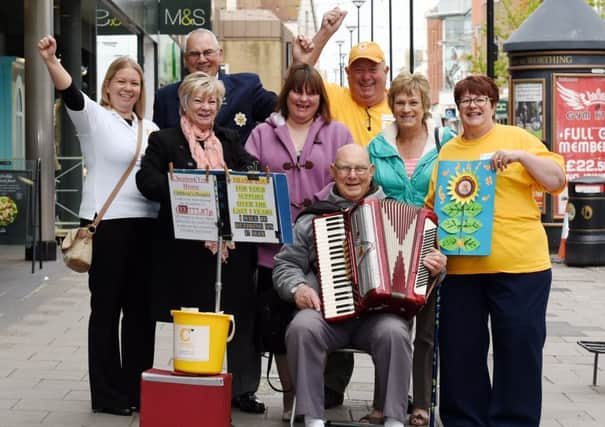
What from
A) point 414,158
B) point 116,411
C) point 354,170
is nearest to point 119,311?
point 116,411

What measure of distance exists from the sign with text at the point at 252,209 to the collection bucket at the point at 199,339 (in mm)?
445

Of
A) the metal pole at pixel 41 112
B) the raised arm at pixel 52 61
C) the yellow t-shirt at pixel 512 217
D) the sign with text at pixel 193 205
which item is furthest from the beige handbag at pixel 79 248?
the metal pole at pixel 41 112

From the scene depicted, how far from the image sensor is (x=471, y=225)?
6422 millimetres

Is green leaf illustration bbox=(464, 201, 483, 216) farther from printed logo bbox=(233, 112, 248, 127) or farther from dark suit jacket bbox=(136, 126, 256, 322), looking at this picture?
printed logo bbox=(233, 112, 248, 127)

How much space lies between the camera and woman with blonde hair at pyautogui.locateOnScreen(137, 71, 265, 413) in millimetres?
6762

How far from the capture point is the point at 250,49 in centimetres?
5694

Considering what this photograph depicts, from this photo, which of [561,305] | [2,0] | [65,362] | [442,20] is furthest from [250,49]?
[442,20]

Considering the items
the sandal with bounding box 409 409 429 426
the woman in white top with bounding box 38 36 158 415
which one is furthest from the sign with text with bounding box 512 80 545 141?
the woman in white top with bounding box 38 36 158 415

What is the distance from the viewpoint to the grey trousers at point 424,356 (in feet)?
23.2

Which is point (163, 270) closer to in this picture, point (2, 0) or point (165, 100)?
point (165, 100)

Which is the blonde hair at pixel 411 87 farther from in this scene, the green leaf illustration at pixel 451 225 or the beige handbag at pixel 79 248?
the beige handbag at pixel 79 248

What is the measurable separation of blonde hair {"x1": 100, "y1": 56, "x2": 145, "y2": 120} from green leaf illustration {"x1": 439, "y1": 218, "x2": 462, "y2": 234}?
185 cm

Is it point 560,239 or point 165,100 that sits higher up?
point 165,100

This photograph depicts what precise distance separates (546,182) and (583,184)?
11.2 m
